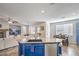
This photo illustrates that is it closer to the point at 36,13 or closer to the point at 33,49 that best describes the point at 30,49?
the point at 33,49

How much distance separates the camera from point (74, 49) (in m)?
2.24

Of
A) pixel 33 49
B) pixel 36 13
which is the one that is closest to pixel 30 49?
pixel 33 49

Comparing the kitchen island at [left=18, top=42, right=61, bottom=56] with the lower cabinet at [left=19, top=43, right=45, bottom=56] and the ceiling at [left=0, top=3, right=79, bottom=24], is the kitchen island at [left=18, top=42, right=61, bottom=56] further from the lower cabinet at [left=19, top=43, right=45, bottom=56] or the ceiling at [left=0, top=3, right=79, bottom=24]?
the ceiling at [left=0, top=3, right=79, bottom=24]

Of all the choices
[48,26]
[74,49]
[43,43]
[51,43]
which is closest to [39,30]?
[48,26]

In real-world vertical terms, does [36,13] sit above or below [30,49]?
above

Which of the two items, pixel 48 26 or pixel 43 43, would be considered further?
pixel 43 43

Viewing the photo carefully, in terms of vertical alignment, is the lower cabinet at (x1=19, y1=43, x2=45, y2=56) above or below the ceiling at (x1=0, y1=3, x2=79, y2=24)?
below

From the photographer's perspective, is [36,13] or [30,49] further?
[30,49]

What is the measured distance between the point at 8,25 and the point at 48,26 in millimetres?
811

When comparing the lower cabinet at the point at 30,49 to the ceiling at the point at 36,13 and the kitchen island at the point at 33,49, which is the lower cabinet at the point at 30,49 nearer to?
the kitchen island at the point at 33,49

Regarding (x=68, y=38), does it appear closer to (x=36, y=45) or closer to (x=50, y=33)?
(x=50, y=33)

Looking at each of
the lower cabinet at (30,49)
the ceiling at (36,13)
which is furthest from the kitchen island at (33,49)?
the ceiling at (36,13)

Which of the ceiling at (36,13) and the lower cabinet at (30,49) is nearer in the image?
the ceiling at (36,13)

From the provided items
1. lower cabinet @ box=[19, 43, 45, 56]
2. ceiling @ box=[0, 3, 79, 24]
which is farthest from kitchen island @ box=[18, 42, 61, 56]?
ceiling @ box=[0, 3, 79, 24]
